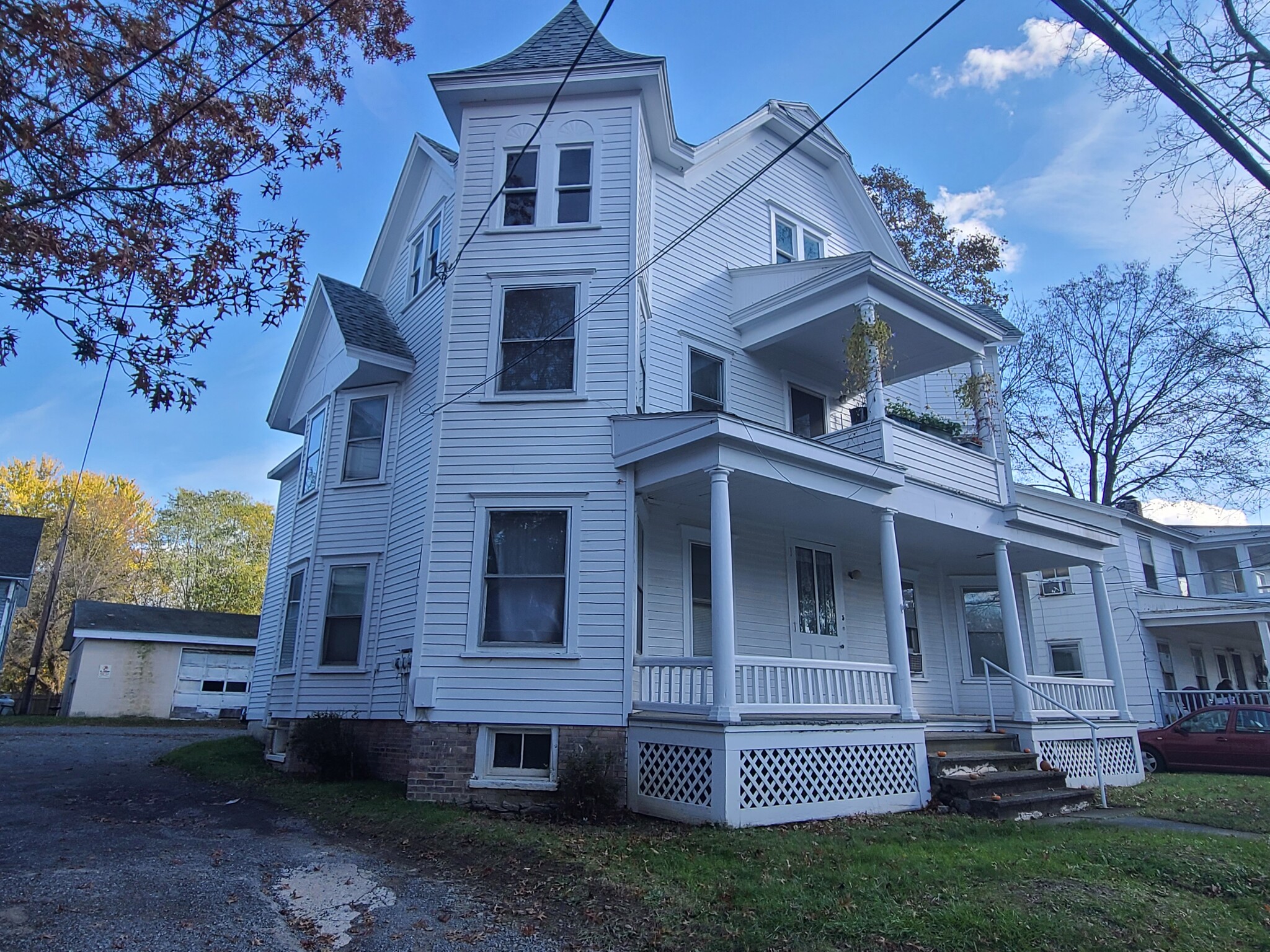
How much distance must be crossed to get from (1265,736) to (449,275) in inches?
602

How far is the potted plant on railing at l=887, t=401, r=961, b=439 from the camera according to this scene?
13070 mm

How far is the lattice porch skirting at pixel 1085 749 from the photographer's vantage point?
36.4 feet

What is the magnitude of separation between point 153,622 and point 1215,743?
30.4 m

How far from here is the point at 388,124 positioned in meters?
9.48

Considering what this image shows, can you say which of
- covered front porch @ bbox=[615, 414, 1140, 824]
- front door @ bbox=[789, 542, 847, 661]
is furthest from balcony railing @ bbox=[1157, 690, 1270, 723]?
front door @ bbox=[789, 542, 847, 661]

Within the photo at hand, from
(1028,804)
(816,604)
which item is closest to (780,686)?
(1028,804)

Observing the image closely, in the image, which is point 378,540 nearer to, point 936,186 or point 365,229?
point 365,229

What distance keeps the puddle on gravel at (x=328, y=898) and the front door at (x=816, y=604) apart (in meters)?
7.23

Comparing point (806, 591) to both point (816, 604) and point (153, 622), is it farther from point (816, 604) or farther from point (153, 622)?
point (153, 622)

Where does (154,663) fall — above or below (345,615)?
above

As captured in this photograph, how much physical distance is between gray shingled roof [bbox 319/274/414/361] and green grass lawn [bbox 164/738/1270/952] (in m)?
6.94

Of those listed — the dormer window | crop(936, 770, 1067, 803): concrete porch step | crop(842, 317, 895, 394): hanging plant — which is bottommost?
crop(936, 770, 1067, 803): concrete porch step

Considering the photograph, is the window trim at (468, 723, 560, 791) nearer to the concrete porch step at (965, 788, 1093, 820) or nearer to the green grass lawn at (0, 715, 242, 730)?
the concrete porch step at (965, 788, 1093, 820)

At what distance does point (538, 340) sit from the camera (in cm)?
1069
